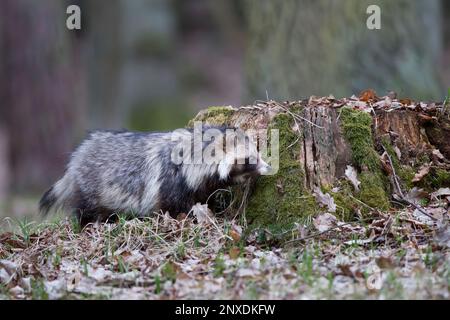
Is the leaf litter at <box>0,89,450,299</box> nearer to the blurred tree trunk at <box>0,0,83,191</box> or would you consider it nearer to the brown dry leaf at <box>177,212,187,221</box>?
the brown dry leaf at <box>177,212,187,221</box>

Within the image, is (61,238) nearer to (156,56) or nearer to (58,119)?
(58,119)

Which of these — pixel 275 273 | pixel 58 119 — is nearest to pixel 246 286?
pixel 275 273

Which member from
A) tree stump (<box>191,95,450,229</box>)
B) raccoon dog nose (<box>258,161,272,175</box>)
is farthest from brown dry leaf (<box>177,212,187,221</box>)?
raccoon dog nose (<box>258,161,272,175</box>)

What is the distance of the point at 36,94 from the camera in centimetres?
1653

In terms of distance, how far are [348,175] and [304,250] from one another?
1.24m

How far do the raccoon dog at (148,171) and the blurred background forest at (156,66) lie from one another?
145 centimetres

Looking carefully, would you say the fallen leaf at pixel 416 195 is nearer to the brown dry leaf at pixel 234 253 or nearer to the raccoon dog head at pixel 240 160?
the raccoon dog head at pixel 240 160

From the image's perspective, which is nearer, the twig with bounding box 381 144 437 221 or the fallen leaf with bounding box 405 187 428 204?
the twig with bounding box 381 144 437 221

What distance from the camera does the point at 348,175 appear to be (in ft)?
25.7

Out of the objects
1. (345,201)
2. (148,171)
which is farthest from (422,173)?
(148,171)

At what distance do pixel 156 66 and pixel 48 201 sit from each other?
13.5 meters

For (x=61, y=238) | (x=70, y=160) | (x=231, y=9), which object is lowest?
(x=61, y=238)

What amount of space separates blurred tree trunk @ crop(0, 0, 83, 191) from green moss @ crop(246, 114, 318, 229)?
913 centimetres

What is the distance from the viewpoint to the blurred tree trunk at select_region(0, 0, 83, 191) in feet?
54.0
